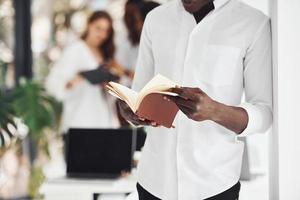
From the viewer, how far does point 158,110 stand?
1213 millimetres

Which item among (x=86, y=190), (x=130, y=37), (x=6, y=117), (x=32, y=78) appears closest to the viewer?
(x=86, y=190)

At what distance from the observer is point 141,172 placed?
142cm

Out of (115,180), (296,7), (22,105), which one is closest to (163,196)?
(296,7)

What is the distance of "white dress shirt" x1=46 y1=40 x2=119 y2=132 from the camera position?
3.71m

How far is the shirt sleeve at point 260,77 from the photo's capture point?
130 cm

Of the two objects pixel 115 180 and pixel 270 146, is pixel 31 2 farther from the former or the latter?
pixel 270 146

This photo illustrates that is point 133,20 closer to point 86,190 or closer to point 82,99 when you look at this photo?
point 82,99

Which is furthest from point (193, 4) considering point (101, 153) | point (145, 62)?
point (101, 153)

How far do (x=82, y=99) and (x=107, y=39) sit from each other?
20.0 inches

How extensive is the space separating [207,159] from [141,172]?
0.22 metres

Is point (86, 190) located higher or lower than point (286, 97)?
lower

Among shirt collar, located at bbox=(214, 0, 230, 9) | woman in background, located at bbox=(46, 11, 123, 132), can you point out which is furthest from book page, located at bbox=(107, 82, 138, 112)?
woman in background, located at bbox=(46, 11, 123, 132)

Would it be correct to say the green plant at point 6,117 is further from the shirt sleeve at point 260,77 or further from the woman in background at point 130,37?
the shirt sleeve at point 260,77

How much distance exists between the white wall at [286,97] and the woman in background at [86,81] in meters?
2.38
